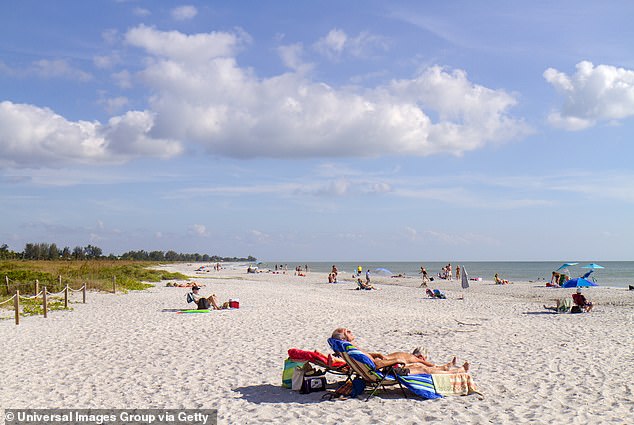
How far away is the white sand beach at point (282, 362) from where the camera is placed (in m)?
6.18

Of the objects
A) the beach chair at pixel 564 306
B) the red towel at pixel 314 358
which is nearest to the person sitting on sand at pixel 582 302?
the beach chair at pixel 564 306

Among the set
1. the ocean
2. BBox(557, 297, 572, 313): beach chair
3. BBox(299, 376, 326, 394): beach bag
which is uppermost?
BBox(299, 376, 326, 394): beach bag

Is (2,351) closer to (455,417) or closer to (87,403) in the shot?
(87,403)

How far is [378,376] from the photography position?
671 cm

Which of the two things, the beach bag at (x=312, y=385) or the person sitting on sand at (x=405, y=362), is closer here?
the person sitting on sand at (x=405, y=362)

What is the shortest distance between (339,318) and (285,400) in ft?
26.7

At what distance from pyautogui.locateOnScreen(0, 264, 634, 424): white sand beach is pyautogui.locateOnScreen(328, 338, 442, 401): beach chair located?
162 mm

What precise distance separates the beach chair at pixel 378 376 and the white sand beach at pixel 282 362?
0.16 meters

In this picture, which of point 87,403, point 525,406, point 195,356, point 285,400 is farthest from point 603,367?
point 87,403

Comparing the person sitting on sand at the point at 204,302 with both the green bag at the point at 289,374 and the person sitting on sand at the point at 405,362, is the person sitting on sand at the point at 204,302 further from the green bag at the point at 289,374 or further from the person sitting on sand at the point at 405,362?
the person sitting on sand at the point at 405,362

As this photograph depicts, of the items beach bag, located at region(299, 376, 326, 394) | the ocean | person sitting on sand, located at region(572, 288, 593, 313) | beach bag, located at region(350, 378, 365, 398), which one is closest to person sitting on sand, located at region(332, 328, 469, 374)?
beach bag, located at region(350, 378, 365, 398)

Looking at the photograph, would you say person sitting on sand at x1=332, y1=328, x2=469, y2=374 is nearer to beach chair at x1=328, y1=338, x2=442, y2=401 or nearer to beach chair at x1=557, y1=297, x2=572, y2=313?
beach chair at x1=328, y1=338, x2=442, y2=401

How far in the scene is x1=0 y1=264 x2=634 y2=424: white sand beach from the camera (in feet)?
20.3

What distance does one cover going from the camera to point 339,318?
14.7 m
